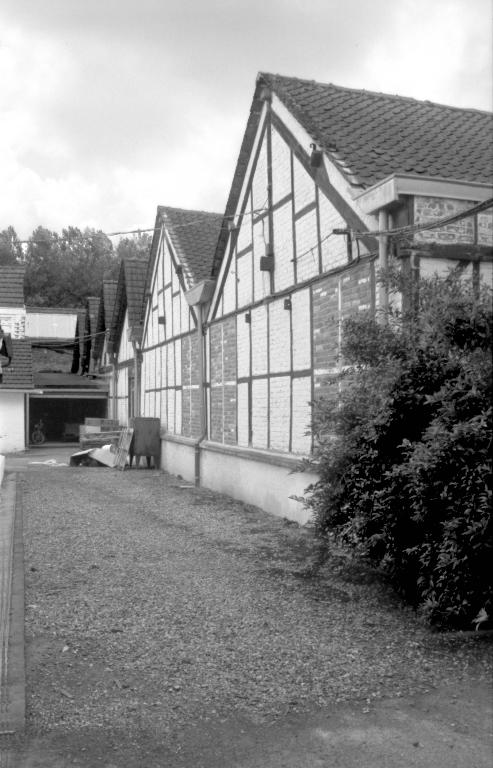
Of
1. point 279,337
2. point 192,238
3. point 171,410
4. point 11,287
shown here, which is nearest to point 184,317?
point 171,410

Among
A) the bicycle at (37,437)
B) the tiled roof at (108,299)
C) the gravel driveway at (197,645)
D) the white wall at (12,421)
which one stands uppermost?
the tiled roof at (108,299)

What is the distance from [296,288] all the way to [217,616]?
18.7 ft

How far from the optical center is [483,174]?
8773 mm

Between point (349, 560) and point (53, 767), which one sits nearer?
point (53, 767)

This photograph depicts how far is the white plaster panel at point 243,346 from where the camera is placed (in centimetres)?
1285

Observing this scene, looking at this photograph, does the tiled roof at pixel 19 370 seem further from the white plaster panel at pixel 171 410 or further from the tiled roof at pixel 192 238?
the white plaster panel at pixel 171 410

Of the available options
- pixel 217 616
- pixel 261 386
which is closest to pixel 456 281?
pixel 217 616

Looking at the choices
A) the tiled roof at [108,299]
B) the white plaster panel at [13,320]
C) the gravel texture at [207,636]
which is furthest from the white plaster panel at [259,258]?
the tiled roof at [108,299]

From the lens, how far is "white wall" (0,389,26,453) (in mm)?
27594

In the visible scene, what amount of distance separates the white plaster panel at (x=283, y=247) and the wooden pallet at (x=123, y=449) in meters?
9.40

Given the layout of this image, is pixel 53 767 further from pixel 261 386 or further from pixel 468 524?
pixel 261 386

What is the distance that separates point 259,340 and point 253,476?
212 cm

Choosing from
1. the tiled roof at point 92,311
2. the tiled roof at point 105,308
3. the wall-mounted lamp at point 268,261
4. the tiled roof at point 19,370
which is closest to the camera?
the wall-mounted lamp at point 268,261

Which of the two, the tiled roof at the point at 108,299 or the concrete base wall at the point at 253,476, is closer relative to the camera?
the concrete base wall at the point at 253,476
